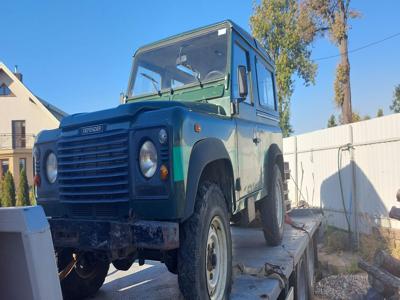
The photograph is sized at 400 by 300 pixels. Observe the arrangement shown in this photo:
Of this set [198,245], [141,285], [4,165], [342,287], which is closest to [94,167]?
[198,245]

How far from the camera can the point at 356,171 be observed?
9.52 m

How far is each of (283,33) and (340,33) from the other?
313 cm

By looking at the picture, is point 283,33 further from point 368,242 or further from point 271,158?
point 271,158

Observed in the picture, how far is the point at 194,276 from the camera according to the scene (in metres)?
Result: 2.81

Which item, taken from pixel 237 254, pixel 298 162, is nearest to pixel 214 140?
pixel 237 254

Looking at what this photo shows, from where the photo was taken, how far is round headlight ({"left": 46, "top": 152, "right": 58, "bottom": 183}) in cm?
352

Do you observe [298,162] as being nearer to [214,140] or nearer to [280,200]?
[280,200]

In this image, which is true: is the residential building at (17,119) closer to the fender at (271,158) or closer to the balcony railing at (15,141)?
the balcony railing at (15,141)

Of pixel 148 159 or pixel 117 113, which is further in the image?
pixel 117 113

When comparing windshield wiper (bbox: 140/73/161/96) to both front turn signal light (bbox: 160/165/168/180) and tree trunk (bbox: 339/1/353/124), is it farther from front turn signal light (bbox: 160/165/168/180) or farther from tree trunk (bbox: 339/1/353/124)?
tree trunk (bbox: 339/1/353/124)

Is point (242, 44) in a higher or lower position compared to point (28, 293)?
higher

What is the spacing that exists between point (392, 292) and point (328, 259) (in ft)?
8.59

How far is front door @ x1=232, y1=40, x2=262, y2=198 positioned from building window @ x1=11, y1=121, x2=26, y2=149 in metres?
29.2

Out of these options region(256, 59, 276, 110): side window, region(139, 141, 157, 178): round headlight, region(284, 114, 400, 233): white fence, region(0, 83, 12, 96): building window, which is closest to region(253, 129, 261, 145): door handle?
region(256, 59, 276, 110): side window
